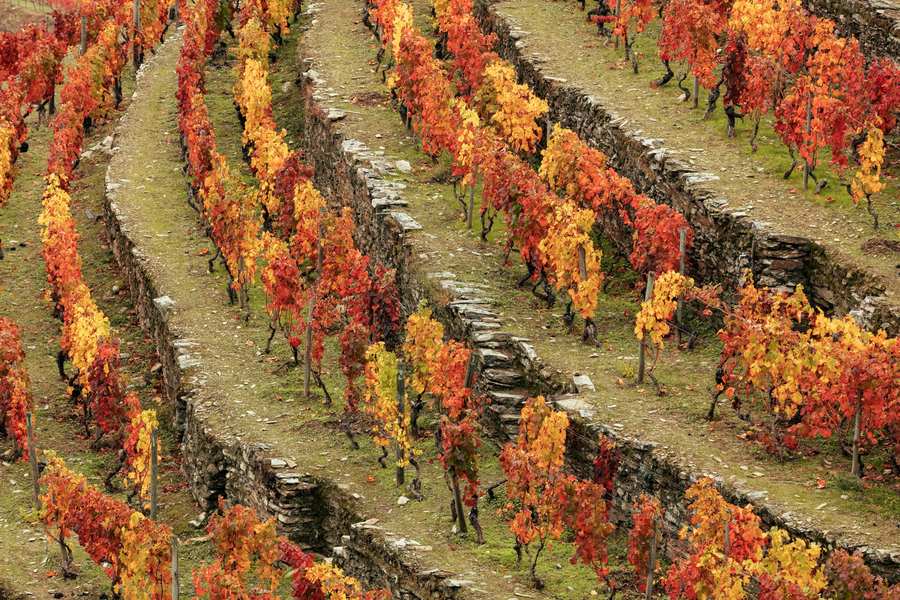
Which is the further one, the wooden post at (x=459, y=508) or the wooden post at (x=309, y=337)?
the wooden post at (x=309, y=337)

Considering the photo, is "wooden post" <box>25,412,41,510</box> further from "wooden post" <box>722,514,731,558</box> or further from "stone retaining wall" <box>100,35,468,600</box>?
"wooden post" <box>722,514,731,558</box>

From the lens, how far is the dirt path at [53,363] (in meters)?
25.9

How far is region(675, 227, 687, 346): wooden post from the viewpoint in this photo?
25453 millimetres

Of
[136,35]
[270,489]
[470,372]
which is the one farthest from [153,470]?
[136,35]

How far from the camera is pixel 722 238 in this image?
25906mm

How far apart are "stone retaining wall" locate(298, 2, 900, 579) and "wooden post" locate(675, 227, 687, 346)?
2.70ft

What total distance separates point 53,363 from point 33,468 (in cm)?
511

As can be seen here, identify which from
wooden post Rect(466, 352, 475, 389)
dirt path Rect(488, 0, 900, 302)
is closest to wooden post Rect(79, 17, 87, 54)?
dirt path Rect(488, 0, 900, 302)

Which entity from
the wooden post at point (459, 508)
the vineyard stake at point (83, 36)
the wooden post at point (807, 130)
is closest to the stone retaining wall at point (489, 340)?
the wooden post at point (459, 508)

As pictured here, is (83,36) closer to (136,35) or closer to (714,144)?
(136,35)

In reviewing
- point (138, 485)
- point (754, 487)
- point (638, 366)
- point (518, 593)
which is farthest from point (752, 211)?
point (138, 485)

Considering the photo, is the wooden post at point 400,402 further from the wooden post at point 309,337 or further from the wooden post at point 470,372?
the wooden post at point 309,337

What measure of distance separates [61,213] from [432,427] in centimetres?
1138

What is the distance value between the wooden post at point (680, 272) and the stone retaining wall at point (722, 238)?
0.66m
